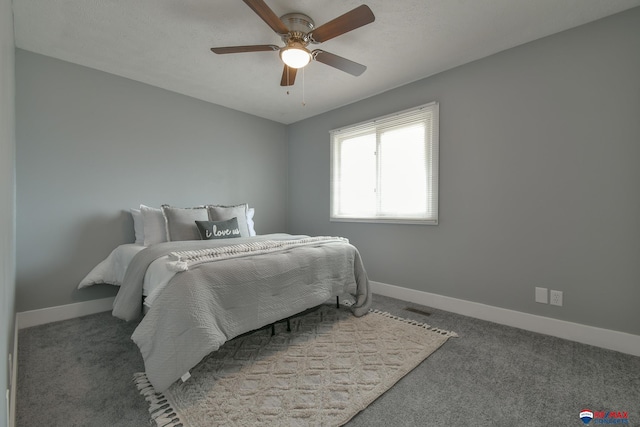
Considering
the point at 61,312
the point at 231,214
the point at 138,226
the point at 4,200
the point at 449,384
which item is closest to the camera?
the point at 4,200

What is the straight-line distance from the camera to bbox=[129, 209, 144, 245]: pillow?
2.91m

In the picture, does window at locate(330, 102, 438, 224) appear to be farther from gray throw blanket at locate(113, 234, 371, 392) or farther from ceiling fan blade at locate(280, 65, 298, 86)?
ceiling fan blade at locate(280, 65, 298, 86)

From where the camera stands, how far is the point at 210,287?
1.67 meters

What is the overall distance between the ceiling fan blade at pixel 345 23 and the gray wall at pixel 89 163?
2176mm

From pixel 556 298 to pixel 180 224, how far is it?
3.35 metres

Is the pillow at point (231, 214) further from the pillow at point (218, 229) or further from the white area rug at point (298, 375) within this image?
the white area rug at point (298, 375)

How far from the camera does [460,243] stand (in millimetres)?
2809

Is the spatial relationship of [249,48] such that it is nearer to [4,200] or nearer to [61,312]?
[4,200]

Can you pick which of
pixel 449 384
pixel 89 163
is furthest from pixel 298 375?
pixel 89 163

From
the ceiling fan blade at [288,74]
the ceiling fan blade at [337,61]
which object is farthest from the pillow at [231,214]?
the ceiling fan blade at [337,61]

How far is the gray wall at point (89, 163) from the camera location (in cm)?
254

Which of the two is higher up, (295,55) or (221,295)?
(295,55)

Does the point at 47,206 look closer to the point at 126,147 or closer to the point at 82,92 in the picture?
the point at 126,147

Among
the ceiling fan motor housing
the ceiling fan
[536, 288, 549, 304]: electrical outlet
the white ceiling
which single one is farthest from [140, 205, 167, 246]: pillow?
[536, 288, 549, 304]: electrical outlet
